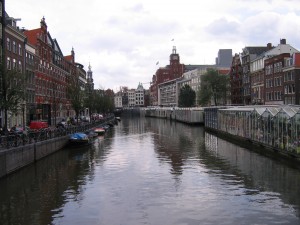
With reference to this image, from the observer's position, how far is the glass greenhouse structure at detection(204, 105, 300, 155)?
34.8 metres

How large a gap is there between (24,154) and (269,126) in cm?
2450

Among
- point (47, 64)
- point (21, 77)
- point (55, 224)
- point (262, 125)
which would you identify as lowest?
point (55, 224)

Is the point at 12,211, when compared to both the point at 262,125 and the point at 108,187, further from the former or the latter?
the point at 262,125

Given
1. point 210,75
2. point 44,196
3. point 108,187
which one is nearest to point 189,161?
point 108,187

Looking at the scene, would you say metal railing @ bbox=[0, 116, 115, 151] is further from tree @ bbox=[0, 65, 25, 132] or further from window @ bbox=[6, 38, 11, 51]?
window @ bbox=[6, 38, 11, 51]

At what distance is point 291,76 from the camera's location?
81938mm

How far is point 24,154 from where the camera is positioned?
115 feet

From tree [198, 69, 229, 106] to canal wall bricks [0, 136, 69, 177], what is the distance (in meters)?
84.0

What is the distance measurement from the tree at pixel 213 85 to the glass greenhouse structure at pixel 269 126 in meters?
58.9

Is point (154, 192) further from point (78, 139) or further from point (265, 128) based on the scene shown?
point (78, 139)

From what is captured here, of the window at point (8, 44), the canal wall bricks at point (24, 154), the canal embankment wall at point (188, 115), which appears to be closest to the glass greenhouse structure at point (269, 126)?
the canal wall bricks at point (24, 154)

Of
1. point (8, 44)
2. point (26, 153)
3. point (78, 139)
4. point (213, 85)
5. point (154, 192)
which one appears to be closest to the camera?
point (154, 192)

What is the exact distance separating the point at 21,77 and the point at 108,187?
1854 centimetres

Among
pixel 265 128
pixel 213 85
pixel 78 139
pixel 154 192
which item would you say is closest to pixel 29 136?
pixel 78 139
